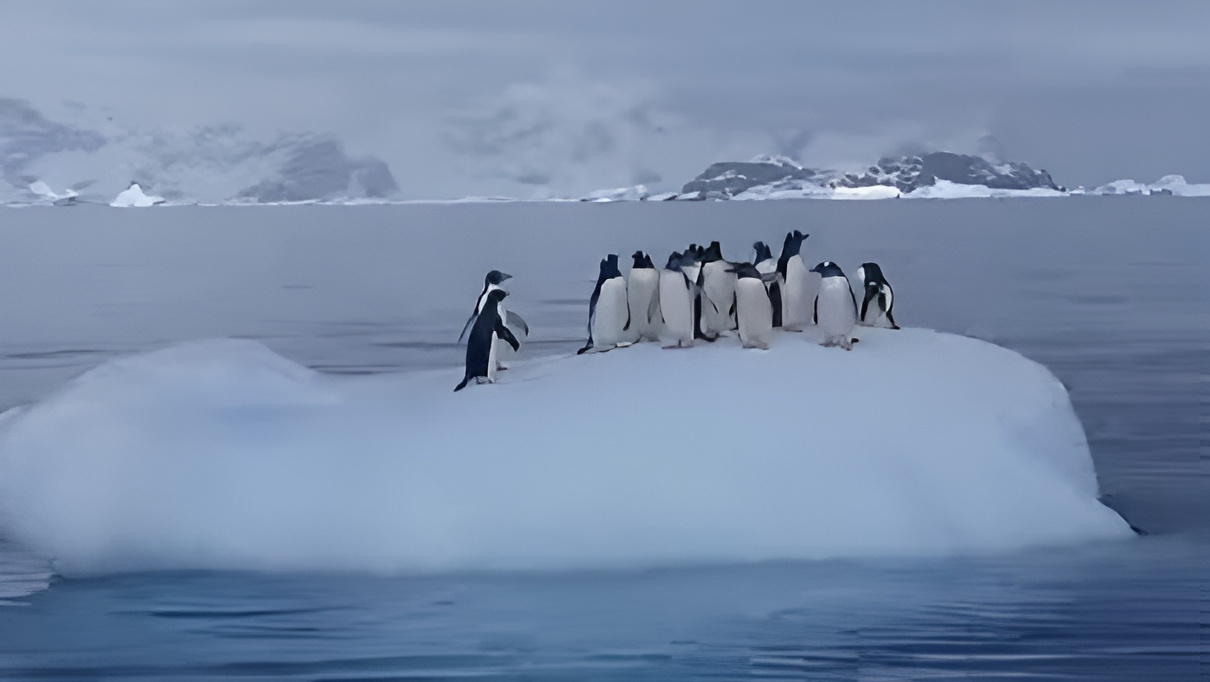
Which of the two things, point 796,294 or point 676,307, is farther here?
point 796,294

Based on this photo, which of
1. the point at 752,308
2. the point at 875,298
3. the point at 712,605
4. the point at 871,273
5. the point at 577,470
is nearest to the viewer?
the point at 712,605

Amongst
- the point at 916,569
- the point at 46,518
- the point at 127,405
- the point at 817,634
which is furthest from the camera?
the point at 127,405

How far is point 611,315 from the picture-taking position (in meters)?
7.61

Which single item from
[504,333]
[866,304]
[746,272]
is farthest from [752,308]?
[866,304]

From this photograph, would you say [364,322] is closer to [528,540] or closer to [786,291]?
[786,291]

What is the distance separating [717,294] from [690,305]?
1.35 feet

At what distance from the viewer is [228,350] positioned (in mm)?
7988

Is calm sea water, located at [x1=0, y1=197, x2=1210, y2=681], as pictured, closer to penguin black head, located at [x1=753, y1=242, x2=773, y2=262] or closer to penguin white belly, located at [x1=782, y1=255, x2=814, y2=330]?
penguin white belly, located at [x1=782, y1=255, x2=814, y2=330]

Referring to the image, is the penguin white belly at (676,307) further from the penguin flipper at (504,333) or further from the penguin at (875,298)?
the penguin at (875,298)

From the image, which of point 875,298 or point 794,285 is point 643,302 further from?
point 875,298

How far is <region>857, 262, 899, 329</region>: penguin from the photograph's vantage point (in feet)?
27.6

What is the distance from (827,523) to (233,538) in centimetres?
261

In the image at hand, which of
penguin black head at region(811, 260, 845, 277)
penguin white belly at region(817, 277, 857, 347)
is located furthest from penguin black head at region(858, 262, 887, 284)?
penguin white belly at region(817, 277, 857, 347)

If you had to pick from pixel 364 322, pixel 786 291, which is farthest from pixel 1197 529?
pixel 364 322
